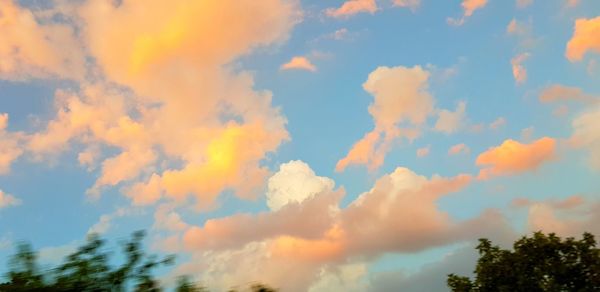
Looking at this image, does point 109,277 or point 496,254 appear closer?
point 109,277

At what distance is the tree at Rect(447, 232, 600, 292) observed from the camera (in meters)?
29.7

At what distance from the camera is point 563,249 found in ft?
101

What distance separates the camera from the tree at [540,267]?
2973 cm

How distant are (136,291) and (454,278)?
22.1m

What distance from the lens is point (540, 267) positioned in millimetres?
30422

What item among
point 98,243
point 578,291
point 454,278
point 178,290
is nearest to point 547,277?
point 578,291

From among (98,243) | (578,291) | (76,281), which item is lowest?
(578,291)

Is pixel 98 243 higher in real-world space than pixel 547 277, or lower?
higher

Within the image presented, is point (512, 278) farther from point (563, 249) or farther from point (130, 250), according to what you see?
point (130, 250)

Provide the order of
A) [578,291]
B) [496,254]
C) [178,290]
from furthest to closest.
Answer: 1. [496,254]
2. [578,291]
3. [178,290]

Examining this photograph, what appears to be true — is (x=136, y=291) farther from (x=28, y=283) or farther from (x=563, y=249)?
(x=563, y=249)

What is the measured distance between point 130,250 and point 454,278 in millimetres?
21914

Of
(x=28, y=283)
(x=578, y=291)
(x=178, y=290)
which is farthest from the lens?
(x=578, y=291)

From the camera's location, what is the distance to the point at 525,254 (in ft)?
Answer: 102
